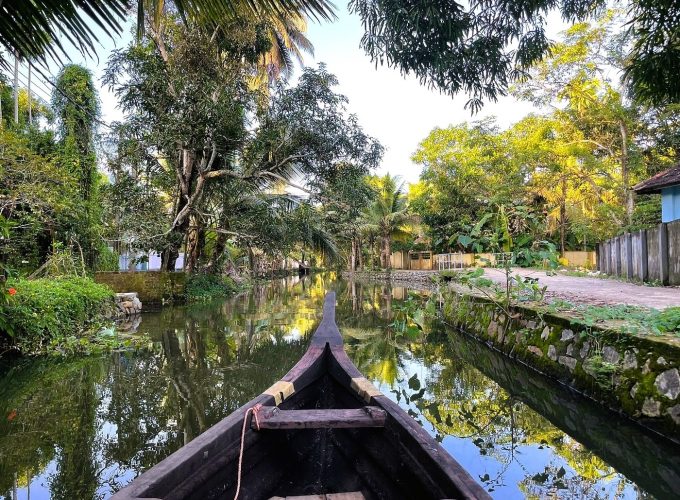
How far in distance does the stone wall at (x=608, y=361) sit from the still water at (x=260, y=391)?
16 cm

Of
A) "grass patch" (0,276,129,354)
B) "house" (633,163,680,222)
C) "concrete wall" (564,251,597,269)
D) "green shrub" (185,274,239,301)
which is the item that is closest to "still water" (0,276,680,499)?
"grass patch" (0,276,129,354)

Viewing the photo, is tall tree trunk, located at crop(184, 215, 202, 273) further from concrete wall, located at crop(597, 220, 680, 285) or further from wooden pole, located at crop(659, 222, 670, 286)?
wooden pole, located at crop(659, 222, 670, 286)

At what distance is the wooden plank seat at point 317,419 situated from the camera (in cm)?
215

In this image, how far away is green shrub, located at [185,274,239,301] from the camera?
14727 millimetres

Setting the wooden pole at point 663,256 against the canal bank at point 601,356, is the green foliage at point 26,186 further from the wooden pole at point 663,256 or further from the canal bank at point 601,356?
the wooden pole at point 663,256

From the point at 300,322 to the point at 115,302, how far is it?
415 centimetres

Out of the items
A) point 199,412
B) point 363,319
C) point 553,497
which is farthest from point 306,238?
point 553,497

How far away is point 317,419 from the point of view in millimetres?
2164

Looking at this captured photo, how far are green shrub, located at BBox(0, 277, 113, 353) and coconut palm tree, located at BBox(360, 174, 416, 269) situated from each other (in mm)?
19666

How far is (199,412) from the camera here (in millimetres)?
4102

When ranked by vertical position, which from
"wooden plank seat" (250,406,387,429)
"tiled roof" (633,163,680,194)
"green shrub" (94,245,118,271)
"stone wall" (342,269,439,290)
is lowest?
"stone wall" (342,269,439,290)

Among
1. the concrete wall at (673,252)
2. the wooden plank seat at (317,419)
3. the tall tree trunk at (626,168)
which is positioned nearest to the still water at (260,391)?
the wooden plank seat at (317,419)

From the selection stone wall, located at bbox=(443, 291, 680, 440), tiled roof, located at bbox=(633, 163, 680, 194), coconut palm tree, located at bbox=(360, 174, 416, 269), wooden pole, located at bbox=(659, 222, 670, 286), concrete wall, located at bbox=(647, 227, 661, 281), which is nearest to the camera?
stone wall, located at bbox=(443, 291, 680, 440)

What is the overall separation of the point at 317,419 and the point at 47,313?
5695 mm
